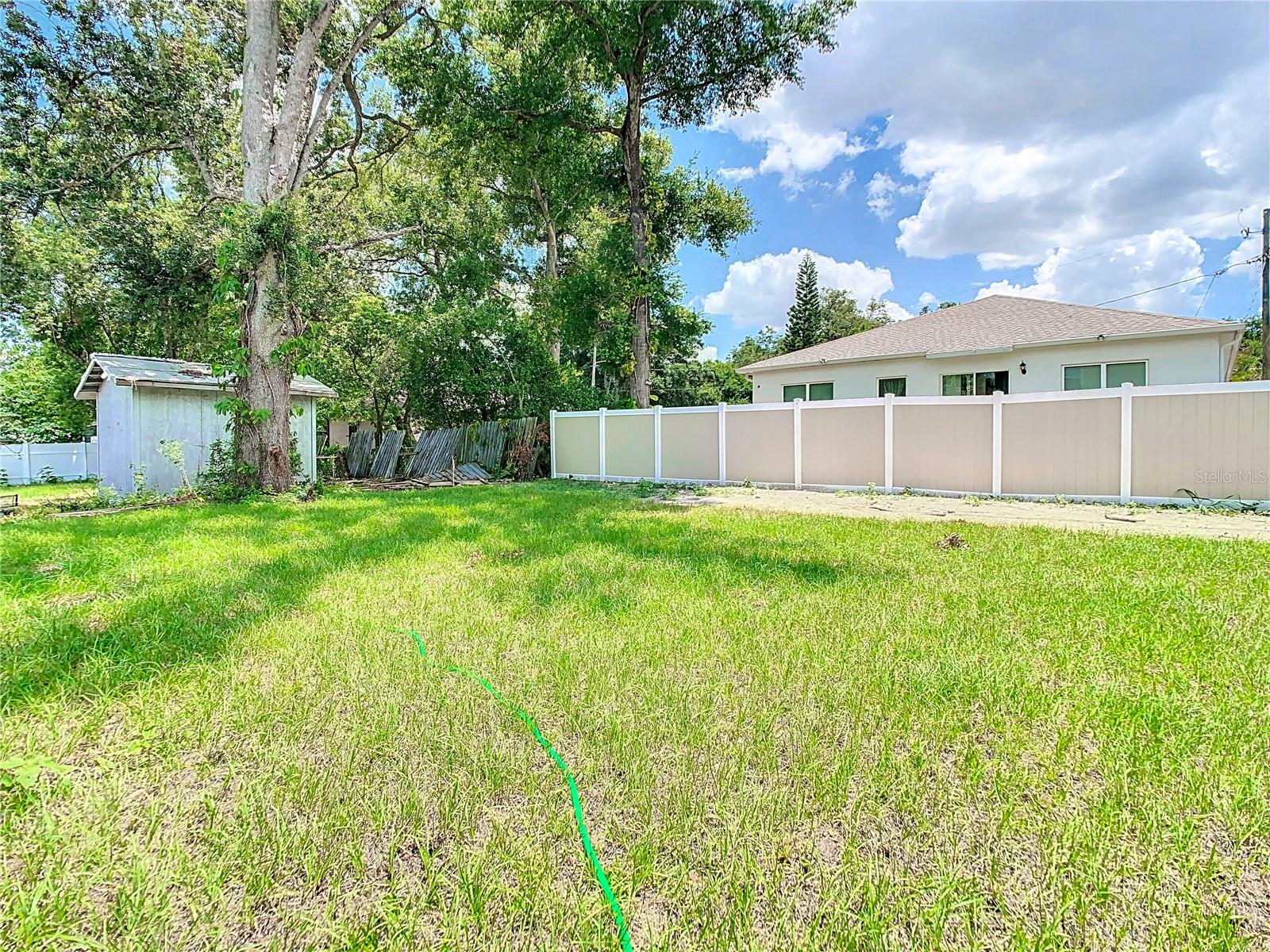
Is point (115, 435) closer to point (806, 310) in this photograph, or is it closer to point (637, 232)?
point (637, 232)

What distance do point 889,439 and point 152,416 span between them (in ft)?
43.0

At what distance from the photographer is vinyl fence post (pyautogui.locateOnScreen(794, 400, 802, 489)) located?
916 cm

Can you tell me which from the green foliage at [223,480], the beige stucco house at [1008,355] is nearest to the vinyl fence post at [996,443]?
the beige stucco house at [1008,355]

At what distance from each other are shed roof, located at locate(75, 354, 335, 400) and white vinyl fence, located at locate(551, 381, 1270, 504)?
6970mm

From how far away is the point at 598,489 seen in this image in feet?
31.8

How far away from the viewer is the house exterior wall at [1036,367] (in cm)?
1036

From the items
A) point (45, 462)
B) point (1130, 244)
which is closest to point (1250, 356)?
point (1130, 244)

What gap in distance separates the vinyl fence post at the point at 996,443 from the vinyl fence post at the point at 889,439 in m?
1.30

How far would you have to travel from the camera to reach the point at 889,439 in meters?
8.33

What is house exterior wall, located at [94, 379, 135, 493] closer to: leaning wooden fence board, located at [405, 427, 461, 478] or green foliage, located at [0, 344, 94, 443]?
leaning wooden fence board, located at [405, 427, 461, 478]

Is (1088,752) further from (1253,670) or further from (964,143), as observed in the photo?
(964,143)

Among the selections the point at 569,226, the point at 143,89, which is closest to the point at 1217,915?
the point at 143,89

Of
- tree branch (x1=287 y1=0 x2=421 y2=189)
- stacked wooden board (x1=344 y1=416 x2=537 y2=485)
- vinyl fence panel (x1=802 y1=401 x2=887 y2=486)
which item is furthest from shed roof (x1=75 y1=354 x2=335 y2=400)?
vinyl fence panel (x1=802 y1=401 x2=887 y2=486)

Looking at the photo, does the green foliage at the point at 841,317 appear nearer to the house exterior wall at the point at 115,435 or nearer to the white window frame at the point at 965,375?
the white window frame at the point at 965,375
